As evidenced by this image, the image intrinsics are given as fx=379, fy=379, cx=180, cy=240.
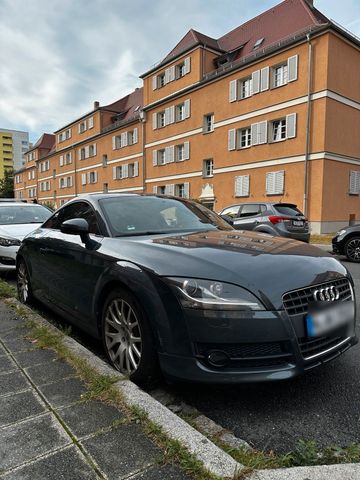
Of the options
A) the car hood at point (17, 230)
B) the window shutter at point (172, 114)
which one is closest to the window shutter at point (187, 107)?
the window shutter at point (172, 114)

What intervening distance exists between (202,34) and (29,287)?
103ft

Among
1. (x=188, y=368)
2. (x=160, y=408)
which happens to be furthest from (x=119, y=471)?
(x=188, y=368)

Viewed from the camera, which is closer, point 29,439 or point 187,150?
point 29,439

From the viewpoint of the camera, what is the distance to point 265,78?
2217 cm

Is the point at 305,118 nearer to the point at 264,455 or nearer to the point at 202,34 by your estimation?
the point at 202,34

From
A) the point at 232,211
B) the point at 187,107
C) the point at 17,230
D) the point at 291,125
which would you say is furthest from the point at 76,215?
the point at 187,107

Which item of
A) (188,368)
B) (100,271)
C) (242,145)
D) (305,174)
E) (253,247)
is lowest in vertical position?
(188,368)

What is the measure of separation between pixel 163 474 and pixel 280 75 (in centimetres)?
2353

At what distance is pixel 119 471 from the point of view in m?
1.74

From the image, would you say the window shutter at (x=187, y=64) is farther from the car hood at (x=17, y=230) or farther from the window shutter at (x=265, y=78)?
the car hood at (x=17, y=230)

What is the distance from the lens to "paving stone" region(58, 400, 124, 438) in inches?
81.7

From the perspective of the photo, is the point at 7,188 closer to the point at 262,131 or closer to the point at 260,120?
the point at 260,120

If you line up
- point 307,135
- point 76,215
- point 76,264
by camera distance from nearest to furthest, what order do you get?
point 76,264 → point 76,215 → point 307,135

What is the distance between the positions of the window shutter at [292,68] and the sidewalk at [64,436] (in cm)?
2153
